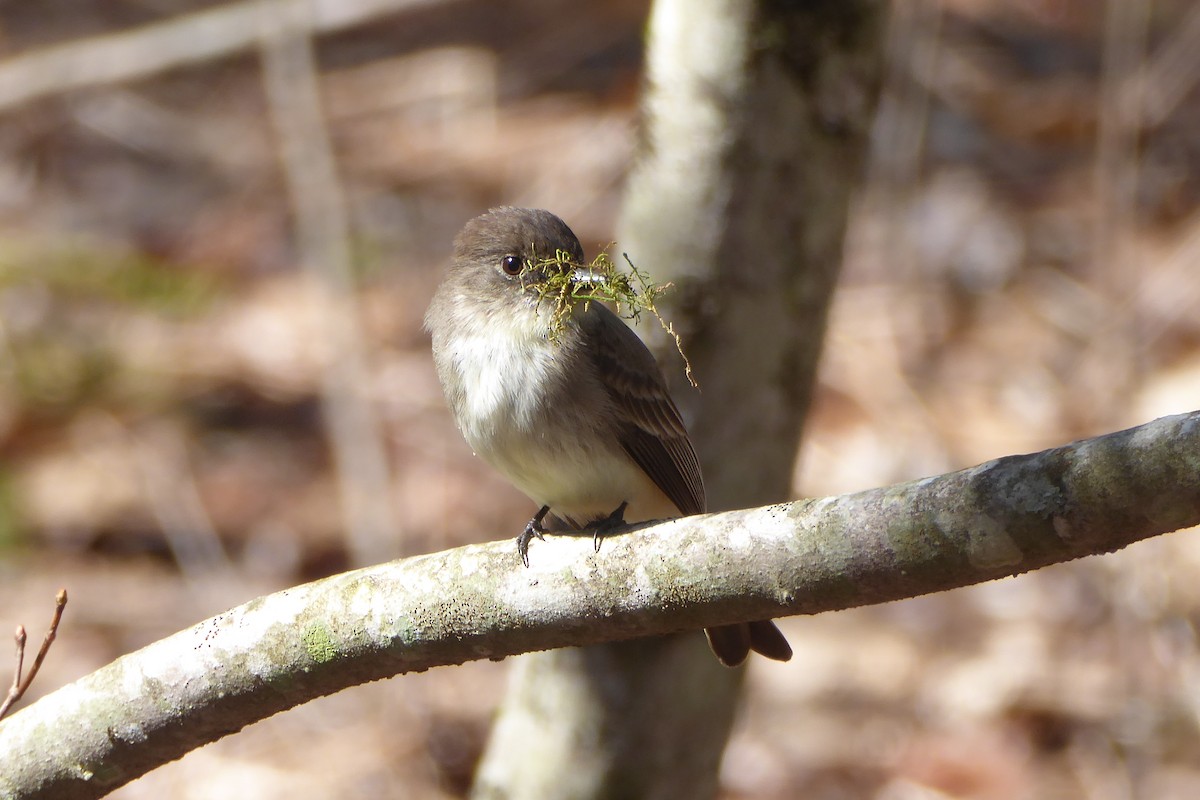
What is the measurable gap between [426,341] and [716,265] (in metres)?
3.91

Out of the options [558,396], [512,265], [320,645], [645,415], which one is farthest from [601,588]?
[512,265]

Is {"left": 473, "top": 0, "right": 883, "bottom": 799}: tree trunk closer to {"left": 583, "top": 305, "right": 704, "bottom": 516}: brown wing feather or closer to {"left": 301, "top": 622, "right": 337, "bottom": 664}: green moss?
{"left": 583, "top": 305, "right": 704, "bottom": 516}: brown wing feather

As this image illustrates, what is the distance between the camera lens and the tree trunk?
11.0 feet

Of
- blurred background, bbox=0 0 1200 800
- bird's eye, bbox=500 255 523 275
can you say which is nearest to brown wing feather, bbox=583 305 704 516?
bird's eye, bbox=500 255 523 275

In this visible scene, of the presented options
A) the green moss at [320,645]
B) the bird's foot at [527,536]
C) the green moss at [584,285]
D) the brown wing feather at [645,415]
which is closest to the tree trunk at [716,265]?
the brown wing feather at [645,415]

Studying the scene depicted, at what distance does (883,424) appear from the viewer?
6.37 meters

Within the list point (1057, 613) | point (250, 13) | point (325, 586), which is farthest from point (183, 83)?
point (325, 586)

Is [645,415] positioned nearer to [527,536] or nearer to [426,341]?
[527,536]

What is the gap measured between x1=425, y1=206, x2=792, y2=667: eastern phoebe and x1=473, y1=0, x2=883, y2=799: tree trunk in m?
0.19

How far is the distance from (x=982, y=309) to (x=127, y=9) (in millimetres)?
6077

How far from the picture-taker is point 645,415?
329 cm

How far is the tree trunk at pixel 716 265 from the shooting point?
11.0ft

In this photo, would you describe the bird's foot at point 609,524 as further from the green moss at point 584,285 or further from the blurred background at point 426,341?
the blurred background at point 426,341

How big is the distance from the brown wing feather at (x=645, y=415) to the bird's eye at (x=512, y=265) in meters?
0.21
